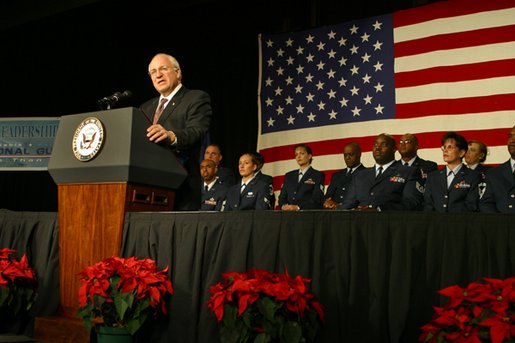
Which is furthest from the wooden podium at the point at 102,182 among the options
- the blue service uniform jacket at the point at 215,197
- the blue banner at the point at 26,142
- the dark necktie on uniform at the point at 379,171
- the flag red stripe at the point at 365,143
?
the blue banner at the point at 26,142

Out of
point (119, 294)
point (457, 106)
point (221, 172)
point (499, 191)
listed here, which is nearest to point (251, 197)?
point (221, 172)

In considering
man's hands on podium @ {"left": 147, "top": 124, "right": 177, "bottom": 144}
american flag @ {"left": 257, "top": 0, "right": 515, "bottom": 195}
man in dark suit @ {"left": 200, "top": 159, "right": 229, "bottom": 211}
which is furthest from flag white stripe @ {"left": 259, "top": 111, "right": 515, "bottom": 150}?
man's hands on podium @ {"left": 147, "top": 124, "right": 177, "bottom": 144}

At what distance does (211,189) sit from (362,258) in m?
3.80

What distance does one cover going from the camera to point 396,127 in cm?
611

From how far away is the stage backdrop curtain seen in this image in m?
2.30

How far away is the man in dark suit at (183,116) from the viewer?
3.01m

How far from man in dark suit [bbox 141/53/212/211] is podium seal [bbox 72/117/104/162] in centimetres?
31

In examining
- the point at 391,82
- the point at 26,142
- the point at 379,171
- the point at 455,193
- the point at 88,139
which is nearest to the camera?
the point at 88,139

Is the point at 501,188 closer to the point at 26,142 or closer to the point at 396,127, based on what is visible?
the point at 396,127

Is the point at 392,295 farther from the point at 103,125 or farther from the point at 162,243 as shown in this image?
the point at 103,125

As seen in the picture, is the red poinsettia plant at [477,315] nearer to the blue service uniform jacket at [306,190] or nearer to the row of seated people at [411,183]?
the row of seated people at [411,183]

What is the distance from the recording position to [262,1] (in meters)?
7.27

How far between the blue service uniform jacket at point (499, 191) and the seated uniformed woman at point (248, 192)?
1.87 meters

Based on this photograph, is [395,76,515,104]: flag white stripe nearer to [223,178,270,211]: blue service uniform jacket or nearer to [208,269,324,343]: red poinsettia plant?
[223,178,270,211]: blue service uniform jacket
